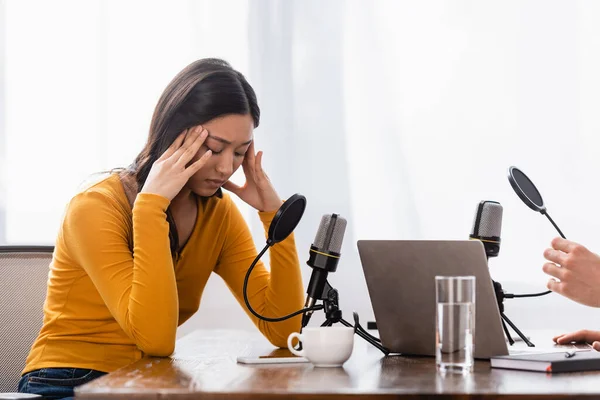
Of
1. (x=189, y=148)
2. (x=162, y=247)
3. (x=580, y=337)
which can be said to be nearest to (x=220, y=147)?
(x=189, y=148)

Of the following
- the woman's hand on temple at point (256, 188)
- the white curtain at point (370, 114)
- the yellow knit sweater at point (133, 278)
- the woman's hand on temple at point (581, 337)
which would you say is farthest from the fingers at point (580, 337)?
the white curtain at point (370, 114)

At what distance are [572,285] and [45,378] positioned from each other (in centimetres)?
106

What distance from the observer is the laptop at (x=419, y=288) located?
117 cm

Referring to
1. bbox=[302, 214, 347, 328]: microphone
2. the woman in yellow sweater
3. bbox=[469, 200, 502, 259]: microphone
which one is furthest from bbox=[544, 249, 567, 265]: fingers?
the woman in yellow sweater

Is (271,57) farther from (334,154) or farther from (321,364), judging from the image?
(321,364)

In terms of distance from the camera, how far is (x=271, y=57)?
8.77 feet

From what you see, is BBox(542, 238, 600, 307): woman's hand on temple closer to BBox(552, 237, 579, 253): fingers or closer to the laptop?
BBox(552, 237, 579, 253): fingers

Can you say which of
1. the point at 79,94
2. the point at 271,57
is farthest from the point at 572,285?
the point at 79,94

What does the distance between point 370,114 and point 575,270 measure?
1.37 m

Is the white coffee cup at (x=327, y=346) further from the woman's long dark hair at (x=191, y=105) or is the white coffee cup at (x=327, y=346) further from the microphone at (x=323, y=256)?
the woman's long dark hair at (x=191, y=105)

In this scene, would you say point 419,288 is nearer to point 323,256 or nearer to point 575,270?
point 323,256

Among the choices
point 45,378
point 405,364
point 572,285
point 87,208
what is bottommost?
point 45,378

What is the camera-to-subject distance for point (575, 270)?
137 cm

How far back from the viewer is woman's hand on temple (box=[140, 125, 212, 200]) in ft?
Result: 5.08
